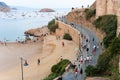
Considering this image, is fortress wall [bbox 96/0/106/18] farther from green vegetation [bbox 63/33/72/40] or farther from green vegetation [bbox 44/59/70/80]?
green vegetation [bbox 44/59/70/80]

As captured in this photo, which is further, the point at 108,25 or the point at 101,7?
the point at 101,7

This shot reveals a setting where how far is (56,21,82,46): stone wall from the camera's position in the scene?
1861 inches

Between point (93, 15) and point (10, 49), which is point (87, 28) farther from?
point (10, 49)

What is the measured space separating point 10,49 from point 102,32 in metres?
21.0

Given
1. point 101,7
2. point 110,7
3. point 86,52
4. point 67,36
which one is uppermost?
point 110,7

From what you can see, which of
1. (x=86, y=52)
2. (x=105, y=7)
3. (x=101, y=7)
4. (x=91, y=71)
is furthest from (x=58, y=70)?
(x=101, y=7)

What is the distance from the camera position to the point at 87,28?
5447 centimetres

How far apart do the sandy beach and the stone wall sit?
2.95 ft

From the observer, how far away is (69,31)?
177 feet

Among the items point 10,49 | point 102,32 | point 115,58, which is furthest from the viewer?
point 10,49

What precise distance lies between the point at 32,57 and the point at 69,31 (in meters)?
8.16

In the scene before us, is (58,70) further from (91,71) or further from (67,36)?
(67,36)

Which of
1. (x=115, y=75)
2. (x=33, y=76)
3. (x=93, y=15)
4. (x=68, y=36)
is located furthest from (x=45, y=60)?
(x=115, y=75)

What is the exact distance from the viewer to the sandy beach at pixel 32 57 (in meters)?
37.1
